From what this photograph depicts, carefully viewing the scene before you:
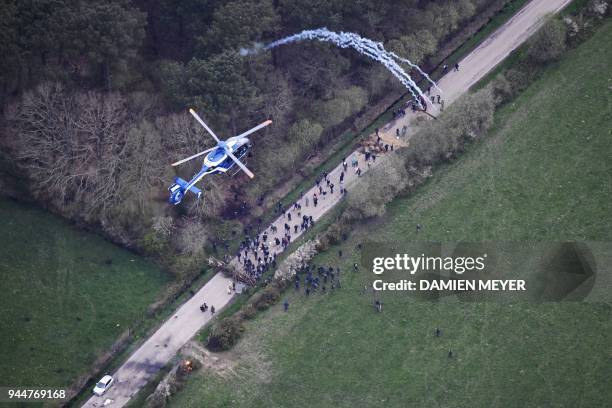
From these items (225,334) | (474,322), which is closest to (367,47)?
(474,322)

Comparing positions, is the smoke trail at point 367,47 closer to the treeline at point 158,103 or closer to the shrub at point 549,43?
the treeline at point 158,103

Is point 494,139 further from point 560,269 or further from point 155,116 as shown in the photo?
point 155,116

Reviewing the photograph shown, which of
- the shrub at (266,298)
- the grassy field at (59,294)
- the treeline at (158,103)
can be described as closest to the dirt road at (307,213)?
the shrub at (266,298)

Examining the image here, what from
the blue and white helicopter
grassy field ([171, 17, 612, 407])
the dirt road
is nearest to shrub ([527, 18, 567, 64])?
the dirt road

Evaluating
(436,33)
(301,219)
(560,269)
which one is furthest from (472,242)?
(436,33)

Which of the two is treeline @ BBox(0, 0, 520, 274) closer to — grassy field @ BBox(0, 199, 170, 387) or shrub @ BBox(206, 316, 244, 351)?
grassy field @ BBox(0, 199, 170, 387)

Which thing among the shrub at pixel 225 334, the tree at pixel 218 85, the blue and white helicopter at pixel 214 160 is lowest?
the shrub at pixel 225 334

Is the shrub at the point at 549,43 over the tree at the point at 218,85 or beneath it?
over

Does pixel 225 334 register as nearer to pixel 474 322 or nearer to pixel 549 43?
pixel 474 322
